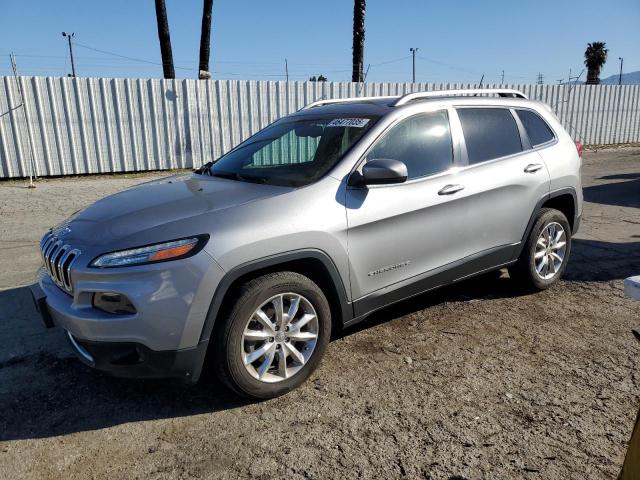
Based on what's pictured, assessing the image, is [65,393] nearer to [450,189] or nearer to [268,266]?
[268,266]

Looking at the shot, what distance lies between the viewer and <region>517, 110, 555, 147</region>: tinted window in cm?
459

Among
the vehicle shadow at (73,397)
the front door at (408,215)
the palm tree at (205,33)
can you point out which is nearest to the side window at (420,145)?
the front door at (408,215)

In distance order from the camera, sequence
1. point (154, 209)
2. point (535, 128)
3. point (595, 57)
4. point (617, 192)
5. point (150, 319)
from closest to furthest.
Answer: point (150, 319) → point (154, 209) → point (535, 128) → point (617, 192) → point (595, 57)

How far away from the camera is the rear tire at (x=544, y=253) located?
450 centimetres

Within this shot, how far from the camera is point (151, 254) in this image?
8.73 ft

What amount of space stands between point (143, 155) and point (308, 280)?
10.5m

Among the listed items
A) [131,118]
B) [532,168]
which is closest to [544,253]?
[532,168]

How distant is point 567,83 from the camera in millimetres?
18484

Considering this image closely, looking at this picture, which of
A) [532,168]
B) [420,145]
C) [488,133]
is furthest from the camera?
[532,168]

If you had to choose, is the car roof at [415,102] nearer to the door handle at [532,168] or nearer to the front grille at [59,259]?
the door handle at [532,168]

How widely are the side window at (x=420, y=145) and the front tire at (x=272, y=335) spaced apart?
3.65ft

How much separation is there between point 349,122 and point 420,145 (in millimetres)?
557

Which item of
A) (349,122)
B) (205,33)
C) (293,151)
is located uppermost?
(205,33)

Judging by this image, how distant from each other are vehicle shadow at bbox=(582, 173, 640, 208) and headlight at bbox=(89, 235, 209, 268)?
870 centimetres
